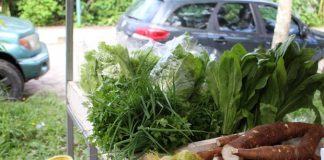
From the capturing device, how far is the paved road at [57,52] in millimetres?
4547

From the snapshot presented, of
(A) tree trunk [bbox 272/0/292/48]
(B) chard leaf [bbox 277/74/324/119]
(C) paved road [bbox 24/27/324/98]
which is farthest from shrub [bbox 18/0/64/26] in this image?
(B) chard leaf [bbox 277/74/324/119]

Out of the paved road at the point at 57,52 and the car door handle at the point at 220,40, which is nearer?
the car door handle at the point at 220,40

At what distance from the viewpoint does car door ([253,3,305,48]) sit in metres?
4.38

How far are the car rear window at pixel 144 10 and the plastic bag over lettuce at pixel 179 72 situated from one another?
8.67ft

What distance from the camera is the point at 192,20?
420 cm

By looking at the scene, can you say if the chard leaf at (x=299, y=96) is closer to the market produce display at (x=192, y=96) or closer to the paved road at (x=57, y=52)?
the market produce display at (x=192, y=96)

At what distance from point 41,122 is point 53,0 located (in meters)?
5.36

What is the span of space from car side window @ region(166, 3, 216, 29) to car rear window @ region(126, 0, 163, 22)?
223mm

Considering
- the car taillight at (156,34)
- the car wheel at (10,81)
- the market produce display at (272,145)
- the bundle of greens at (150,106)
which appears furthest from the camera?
the car taillight at (156,34)

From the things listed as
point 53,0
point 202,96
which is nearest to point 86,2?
point 53,0

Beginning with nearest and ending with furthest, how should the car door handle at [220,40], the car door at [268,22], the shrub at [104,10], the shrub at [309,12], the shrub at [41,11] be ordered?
1. the car door handle at [220,40]
2. the car door at [268,22]
3. the shrub at [309,12]
4. the shrub at [41,11]
5. the shrub at [104,10]

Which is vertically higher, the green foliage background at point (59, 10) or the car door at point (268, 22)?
the car door at point (268, 22)

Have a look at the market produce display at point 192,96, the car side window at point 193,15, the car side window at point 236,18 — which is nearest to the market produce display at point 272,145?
the market produce display at point 192,96

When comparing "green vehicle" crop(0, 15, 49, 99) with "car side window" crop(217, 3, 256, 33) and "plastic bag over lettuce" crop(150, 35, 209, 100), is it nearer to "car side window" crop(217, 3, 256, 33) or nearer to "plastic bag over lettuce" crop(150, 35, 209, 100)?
"car side window" crop(217, 3, 256, 33)
